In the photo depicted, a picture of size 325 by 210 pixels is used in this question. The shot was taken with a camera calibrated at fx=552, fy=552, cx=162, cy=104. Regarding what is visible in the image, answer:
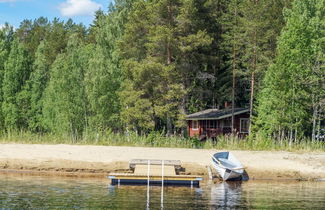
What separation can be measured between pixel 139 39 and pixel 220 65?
41.4 feet

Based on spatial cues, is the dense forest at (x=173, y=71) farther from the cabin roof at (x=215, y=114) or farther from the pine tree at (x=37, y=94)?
the cabin roof at (x=215, y=114)

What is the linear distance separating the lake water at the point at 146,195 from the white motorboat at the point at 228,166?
0.77 metres

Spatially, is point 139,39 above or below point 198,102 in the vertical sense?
above

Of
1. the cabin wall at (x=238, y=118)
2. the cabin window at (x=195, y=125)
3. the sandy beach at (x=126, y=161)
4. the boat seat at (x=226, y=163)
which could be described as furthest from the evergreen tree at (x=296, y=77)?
the cabin window at (x=195, y=125)

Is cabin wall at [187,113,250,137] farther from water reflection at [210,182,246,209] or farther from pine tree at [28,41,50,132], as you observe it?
water reflection at [210,182,246,209]

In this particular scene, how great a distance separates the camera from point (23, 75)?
59875 mm

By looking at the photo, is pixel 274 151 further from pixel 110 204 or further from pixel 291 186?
pixel 110 204

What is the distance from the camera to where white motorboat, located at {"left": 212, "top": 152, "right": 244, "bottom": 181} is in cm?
3145

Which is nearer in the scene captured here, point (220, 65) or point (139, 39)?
point (139, 39)

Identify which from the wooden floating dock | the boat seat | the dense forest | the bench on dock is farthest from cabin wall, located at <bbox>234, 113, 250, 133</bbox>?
the wooden floating dock

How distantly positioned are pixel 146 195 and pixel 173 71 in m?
24.2

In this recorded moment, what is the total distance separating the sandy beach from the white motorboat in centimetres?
104

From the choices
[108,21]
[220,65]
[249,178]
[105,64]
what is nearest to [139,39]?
[105,64]

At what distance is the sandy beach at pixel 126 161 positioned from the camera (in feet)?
110
